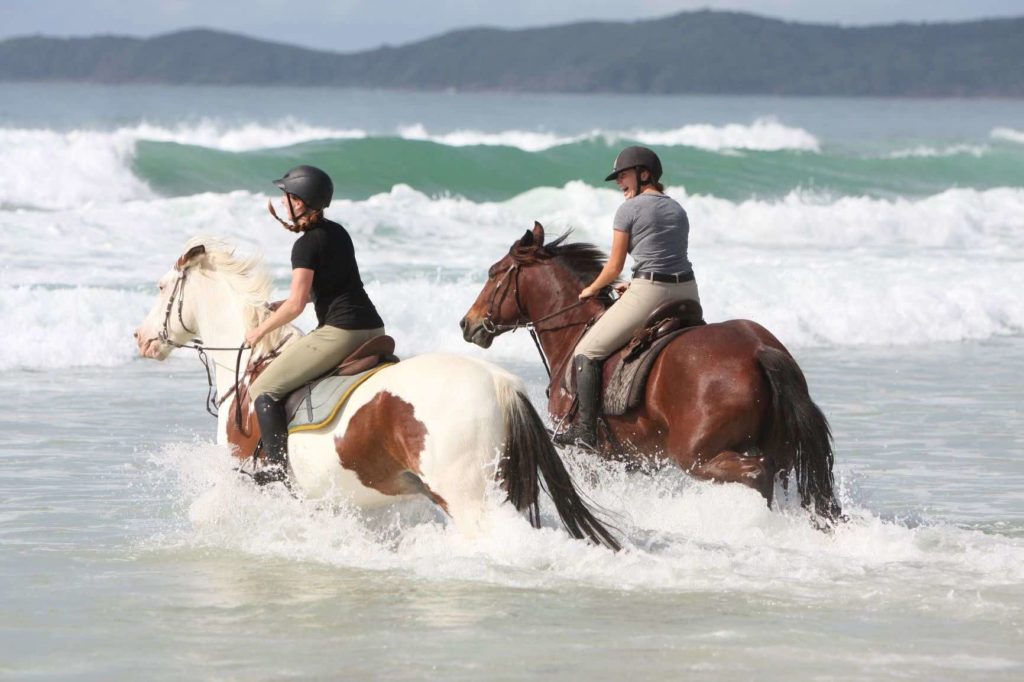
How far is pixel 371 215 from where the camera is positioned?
79.2 feet

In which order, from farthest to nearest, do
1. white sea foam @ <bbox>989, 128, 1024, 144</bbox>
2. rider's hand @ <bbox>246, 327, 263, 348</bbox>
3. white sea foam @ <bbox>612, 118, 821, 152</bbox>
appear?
white sea foam @ <bbox>989, 128, 1024, 144</bbox>
white sea foam @ <bbox>612, 118, 821, 152</bbox>
rider's hand @ <bbox>246, 327, 263, 348</bbox>

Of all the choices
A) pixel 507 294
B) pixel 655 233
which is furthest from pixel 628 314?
pixel 507 294

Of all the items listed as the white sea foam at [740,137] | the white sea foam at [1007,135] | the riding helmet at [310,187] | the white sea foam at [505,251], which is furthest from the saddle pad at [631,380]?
the white sea foam at [1007,135]

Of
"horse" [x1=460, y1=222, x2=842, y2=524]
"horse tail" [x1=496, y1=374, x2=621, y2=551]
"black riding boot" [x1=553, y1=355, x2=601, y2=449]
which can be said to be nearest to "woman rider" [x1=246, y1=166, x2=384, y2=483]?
"horse tail" [x1=496, y1=374, x2=621, y2=551]

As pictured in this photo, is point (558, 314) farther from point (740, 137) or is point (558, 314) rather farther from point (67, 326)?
point (740, 137)

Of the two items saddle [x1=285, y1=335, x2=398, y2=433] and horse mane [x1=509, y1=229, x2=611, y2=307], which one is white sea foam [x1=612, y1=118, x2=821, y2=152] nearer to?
horse mane [x1=509, y1=229, x2=611, y2=307]

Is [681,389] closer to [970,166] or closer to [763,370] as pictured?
[763,370]

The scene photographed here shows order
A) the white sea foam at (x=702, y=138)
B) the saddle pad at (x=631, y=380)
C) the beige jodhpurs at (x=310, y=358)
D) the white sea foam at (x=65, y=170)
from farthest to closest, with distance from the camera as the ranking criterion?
the white sea foam at (x=702, y=138) → the white sea foam at (x=65, y=170) → the saddle pad at (x=631, y=380) → the beige jodhpurs at (x=310, y=358)

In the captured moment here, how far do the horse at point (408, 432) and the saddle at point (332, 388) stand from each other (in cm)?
4

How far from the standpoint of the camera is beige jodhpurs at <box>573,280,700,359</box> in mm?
8352

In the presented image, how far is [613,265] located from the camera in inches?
337

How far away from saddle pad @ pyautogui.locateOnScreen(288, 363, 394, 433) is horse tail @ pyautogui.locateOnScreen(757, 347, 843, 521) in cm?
192

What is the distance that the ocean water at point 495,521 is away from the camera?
607 cm

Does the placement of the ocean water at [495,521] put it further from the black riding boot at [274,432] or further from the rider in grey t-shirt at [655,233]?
the rider in grey t-shirt at [655,233]
